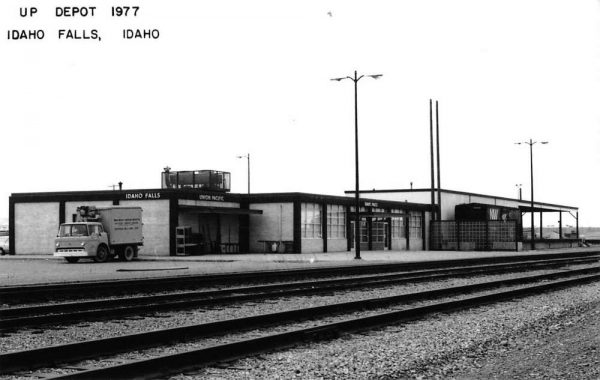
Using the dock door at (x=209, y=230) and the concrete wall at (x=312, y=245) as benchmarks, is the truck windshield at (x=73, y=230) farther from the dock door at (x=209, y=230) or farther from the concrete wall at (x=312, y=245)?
the concrete wall at (x=312, y=245)

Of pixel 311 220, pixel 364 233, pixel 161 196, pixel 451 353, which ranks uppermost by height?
pixel 161 196

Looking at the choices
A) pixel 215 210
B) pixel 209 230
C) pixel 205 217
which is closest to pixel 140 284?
pixel 215 210

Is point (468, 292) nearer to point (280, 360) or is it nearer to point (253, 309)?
point (253, 309)

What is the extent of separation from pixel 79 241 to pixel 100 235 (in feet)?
3.99

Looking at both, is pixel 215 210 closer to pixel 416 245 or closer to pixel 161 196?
pixel 161 196

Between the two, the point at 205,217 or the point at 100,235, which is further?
the point at 205,217

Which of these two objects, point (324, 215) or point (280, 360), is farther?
point (324, 215)

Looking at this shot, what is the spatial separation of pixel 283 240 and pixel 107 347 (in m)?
43.7

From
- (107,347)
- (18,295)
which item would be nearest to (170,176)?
(18,295)

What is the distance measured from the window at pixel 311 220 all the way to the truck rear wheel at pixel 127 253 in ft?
50.9

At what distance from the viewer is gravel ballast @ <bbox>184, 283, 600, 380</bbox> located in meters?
8.91

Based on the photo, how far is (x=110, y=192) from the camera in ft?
165

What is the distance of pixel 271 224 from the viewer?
54.1m

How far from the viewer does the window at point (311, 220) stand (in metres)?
54.1
